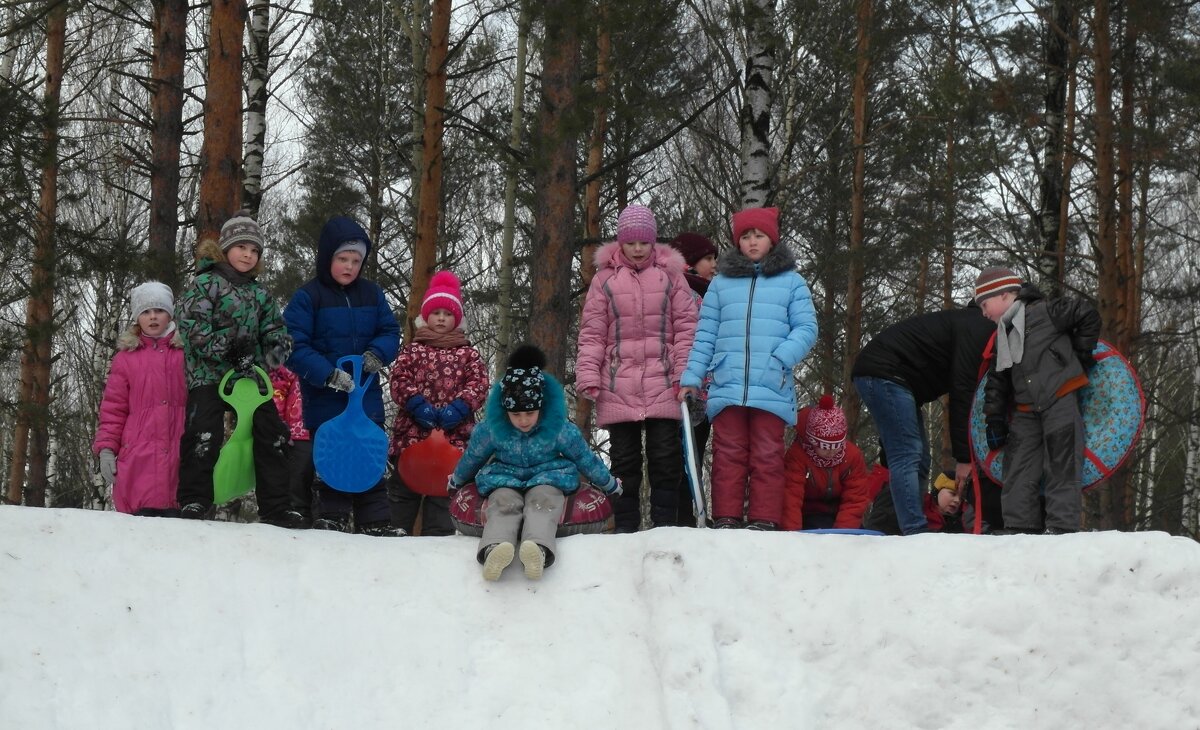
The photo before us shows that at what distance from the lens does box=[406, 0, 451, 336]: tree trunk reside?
9273 mm

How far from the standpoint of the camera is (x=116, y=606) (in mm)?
4332

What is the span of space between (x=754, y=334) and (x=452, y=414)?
1672 mm

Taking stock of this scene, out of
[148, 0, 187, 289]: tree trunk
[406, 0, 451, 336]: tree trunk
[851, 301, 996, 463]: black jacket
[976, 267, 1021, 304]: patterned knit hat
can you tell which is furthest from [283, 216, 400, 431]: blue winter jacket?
[148, 0, 187, 289]: tree trunk

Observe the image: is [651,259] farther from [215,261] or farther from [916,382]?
[215,261]

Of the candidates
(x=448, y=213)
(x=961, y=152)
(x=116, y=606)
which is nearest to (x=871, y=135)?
(x=961, y=152)

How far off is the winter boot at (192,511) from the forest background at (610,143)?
255cm

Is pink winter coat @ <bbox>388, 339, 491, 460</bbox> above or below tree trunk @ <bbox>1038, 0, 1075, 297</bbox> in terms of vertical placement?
below

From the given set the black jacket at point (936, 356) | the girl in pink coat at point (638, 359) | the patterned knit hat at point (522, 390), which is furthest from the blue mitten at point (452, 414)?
the black jacket at point (936, 356)

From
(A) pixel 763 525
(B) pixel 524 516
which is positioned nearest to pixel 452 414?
(B) pixel 524 516

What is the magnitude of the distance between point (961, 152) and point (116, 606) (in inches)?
391

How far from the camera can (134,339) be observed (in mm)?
5289

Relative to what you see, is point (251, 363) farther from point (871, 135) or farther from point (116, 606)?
point (871, 135)

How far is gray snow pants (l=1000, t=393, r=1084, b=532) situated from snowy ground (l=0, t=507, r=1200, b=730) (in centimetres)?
67

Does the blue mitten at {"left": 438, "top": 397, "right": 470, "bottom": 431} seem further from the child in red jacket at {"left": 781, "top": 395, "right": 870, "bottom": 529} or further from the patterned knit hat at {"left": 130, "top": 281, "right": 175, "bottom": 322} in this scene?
the child in red jacket at {"left": 781, "top": 395, "right": 870, "bottom": 529}
